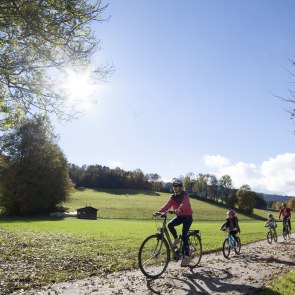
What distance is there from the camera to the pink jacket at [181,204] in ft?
35.7

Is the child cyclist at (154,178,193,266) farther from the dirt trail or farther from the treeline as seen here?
the treeline

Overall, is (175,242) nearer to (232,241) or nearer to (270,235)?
(232,241)

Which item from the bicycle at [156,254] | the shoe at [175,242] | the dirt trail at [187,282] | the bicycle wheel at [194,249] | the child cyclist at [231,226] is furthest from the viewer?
the child cyclist at [231,226]

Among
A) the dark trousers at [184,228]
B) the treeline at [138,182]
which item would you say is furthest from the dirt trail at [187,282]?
the treeline at [138,182]

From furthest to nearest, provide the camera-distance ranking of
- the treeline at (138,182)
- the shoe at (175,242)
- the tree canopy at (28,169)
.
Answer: the treeline at (138,182)
the tree canopy at (28,169)
the shoe at (175,242)

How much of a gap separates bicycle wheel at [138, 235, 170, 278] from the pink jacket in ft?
3.42

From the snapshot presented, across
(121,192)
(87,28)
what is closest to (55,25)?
(87,28)

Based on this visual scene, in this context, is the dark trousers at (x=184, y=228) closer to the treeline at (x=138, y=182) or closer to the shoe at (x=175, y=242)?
the shoe at (x=175, y=242)

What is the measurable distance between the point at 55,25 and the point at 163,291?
8.47 m

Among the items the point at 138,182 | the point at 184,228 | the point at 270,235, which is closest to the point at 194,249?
the point at 184,228

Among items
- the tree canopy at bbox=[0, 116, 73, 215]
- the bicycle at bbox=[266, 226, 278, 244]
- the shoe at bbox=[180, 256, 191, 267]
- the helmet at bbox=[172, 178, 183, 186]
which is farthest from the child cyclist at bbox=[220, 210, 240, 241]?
the tree canopy at bbox=[0, 116, 73, 215]

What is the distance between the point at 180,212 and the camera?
10.9 metres

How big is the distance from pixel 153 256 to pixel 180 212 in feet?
5.41

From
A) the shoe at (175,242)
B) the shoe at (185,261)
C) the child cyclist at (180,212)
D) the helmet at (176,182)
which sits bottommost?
the shoe at (185,261)
